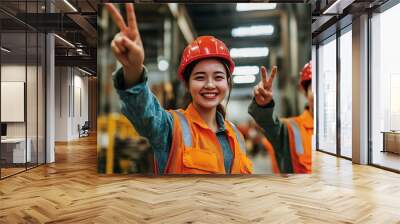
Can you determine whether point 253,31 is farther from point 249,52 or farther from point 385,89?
point 385,89

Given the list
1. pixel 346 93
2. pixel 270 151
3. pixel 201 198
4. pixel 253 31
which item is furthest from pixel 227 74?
pixel 346 93

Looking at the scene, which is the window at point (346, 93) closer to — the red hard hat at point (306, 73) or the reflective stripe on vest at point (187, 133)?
the red hard hat at point (306, 73)

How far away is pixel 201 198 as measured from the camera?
185 inches

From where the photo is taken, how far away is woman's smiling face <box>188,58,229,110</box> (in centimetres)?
549

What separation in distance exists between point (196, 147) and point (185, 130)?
306 millimetres

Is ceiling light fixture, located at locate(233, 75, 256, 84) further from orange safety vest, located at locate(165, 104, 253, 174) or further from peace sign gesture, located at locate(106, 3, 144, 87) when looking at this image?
peace sign gesture, located at locate(106, 3, 144, 87)

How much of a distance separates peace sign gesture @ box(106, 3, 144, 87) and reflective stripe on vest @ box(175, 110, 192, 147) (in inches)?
34.4

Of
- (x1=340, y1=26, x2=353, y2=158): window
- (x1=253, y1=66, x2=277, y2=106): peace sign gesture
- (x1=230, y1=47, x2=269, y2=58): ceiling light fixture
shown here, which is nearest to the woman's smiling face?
(x1=230, y1=47, x2=269, y2=58): ceiling light fixture

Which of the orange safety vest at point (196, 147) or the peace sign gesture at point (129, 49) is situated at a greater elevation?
the peace sign gesture at point (129, 49)

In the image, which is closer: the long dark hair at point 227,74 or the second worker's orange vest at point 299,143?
the long dark hair at point 227,74

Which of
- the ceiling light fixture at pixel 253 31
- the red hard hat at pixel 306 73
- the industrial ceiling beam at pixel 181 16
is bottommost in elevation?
the red hard hat at pixel 306 73

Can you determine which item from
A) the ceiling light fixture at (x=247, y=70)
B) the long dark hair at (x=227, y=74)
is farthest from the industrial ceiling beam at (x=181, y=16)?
the ceiling light fixture at (x=247, y=70)

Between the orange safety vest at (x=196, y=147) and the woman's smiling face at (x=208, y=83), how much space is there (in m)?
0.21

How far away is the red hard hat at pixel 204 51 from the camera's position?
5605 millimetres
